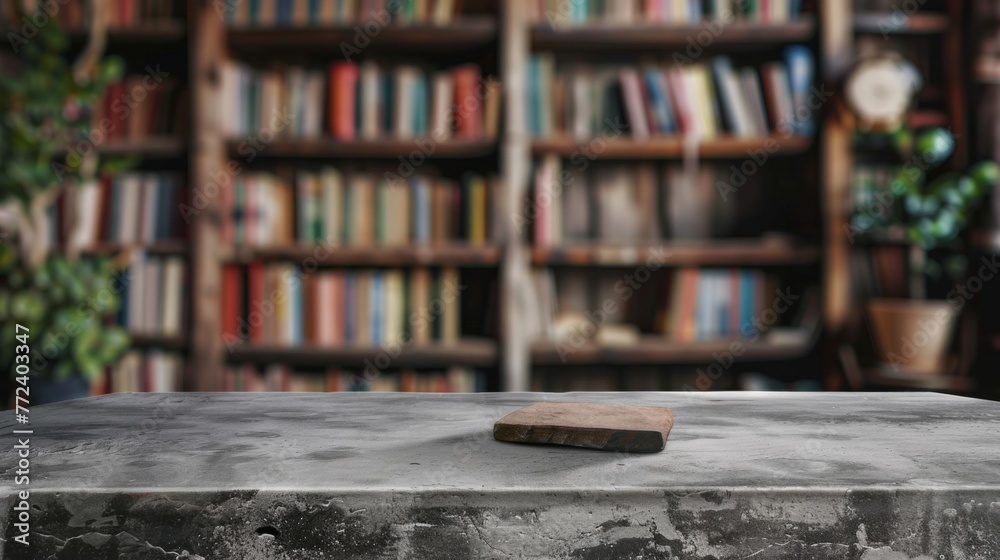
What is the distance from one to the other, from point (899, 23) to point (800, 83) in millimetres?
409

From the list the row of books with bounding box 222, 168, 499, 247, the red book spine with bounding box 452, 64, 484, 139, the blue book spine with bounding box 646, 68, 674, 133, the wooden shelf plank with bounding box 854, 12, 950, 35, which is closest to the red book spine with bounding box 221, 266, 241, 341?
the row of books with bounding box 222, 168, 499, 247

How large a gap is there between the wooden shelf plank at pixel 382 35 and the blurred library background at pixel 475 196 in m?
0.01

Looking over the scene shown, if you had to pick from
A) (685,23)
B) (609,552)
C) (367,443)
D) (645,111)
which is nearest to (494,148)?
(645,111)

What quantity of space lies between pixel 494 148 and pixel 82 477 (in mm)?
1926

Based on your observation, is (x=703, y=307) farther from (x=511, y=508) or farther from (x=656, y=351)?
(x=511, y=508)

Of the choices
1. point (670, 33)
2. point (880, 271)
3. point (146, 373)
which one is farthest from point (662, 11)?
point (146, 373)

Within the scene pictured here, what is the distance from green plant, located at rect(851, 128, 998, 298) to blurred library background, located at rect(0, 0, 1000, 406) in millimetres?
11

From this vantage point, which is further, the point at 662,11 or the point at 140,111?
the point at 140,111

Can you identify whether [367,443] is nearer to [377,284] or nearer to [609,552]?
[609,552]

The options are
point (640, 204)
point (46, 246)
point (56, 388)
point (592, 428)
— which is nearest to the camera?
point (592, 428)

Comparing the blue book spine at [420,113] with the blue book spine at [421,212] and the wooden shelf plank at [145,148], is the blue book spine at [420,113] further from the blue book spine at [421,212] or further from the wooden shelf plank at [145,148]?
the wooden shelf plank at [145,148]

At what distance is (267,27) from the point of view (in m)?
2.45

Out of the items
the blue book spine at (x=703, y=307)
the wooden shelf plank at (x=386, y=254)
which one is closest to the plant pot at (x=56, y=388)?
the wooden shelf plank at (x=386, y=254)

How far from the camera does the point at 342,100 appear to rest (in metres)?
2.45
